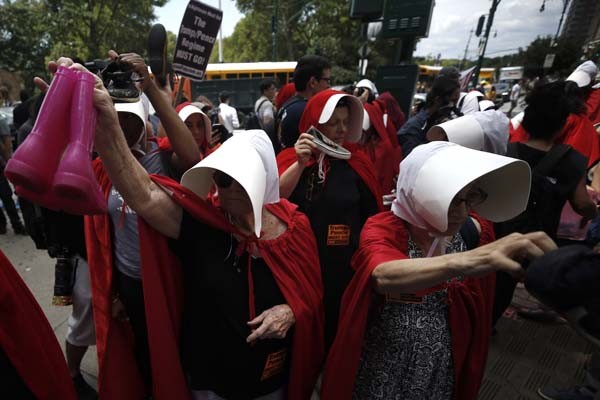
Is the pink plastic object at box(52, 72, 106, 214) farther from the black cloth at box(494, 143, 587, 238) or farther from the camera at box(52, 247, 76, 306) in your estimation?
the black cloth at box(494, 143, 587, 238)

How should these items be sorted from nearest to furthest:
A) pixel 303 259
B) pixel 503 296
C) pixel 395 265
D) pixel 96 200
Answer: pixel 96 200 < pixel 395 265 < pixel 303 259 < pixel 503 296

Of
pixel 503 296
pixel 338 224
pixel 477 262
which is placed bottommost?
pixel 503 296

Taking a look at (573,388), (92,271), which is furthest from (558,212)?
(92,271)

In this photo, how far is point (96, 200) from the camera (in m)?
0.88

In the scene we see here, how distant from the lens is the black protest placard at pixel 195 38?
2992 mm

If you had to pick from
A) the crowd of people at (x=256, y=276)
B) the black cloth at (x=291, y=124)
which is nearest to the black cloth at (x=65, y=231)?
the crowd of people at (x=256, y=276)

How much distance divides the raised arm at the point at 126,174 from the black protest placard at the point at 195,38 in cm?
220

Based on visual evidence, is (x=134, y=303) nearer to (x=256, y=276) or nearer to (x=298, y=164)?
(x=256, y=276)

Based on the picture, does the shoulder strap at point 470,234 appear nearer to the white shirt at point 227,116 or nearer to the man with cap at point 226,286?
the man with cap at point 226,286

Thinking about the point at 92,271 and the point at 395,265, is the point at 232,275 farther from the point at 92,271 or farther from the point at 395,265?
the point at 92,271

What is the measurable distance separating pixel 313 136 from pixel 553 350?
298cm

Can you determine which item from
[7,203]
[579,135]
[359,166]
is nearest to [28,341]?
[359,166]

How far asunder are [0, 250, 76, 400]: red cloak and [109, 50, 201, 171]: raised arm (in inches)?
35.8

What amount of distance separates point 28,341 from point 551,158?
2937 millimetres
